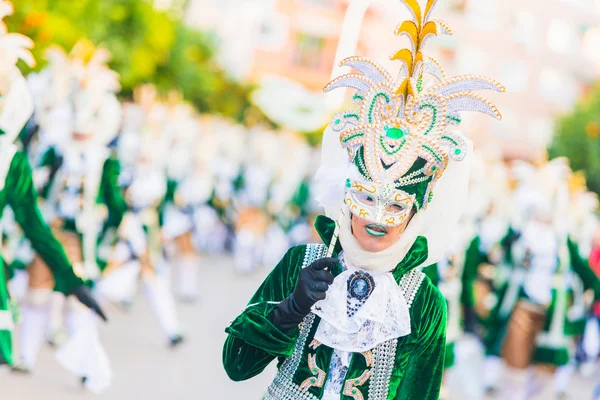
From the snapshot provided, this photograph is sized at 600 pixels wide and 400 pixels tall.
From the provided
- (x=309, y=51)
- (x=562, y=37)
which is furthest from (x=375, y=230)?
(x=562, y=37)

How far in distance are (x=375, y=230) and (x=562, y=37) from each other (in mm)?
47415

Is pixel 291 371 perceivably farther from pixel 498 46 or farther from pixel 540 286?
pixel 498 46

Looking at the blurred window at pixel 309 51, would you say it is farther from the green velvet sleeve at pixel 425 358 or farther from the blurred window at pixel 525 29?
the green velvet sleeve at pixel 425 358

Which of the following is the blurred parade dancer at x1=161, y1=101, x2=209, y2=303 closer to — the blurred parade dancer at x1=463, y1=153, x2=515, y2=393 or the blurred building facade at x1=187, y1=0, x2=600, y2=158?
the blurred parade dancer at x1=463, y1=153, x2=515, y2=393

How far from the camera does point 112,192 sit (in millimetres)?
7285

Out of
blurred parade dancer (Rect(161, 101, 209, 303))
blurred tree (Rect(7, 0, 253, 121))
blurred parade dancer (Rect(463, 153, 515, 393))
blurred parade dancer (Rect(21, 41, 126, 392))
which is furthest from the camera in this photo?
blurred tree (Rect(7, 0, 253, 121))

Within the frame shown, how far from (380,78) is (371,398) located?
1147 millimetres

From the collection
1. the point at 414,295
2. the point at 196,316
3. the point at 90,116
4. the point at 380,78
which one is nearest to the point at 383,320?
the point at 414,295

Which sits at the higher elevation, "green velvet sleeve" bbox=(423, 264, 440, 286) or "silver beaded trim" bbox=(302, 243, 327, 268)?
"silver beaded trim" bbox=(302, 243, 327, 268)

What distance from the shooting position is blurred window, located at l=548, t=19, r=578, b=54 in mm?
47125

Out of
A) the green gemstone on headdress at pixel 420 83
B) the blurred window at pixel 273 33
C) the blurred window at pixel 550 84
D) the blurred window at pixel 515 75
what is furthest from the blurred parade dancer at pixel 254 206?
the blurred window at pixel 550 84

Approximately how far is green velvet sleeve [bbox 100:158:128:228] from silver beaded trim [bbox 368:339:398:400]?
4510 mm

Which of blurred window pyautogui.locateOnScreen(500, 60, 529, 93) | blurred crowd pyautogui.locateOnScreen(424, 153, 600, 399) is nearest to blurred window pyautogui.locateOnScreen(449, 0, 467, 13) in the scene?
blurred window pyautogui.locateOnScreen(500, 60, 529, 93)

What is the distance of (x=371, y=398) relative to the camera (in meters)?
3.11
